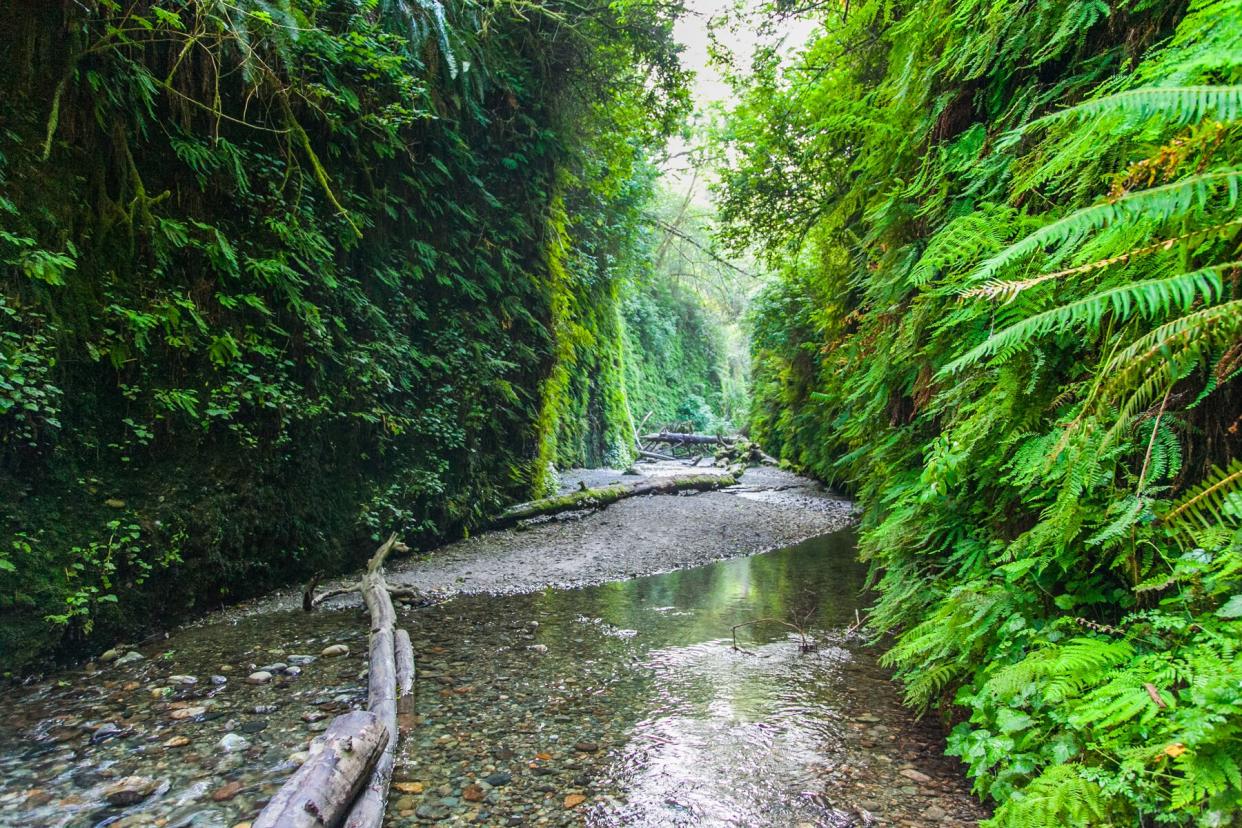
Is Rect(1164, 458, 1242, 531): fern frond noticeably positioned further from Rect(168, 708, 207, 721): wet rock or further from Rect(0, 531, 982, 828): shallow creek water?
Rect(168, 708, 207, 721): wet rock

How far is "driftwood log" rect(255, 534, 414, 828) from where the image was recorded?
6.28ft

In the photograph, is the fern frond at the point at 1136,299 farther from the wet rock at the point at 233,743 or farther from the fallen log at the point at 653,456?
the fallen log at the point at 653,456

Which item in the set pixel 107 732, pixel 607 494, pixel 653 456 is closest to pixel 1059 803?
pixel 107 732

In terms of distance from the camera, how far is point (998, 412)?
2.35 m

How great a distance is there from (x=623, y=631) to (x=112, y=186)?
16.3 feet

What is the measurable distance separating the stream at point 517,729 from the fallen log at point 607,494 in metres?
3.64

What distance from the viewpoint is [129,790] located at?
2346 mm

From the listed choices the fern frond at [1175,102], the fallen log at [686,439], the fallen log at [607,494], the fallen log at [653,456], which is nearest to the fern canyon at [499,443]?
the fern frond at [1175,102]

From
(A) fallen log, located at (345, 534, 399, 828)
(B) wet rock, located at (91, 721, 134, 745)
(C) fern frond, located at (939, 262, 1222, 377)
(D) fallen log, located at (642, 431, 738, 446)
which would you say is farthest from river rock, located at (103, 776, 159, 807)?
(D) fallen log, located at (642, 431, 738, 446)

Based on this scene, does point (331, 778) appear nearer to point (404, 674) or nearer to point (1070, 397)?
point (404, 674)

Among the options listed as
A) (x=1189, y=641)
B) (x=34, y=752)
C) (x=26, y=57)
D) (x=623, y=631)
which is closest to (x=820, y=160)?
(x=623, y=631)

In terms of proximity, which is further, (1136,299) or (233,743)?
(233,743)

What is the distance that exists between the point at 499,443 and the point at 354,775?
596 cm

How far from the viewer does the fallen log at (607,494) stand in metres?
8.27
